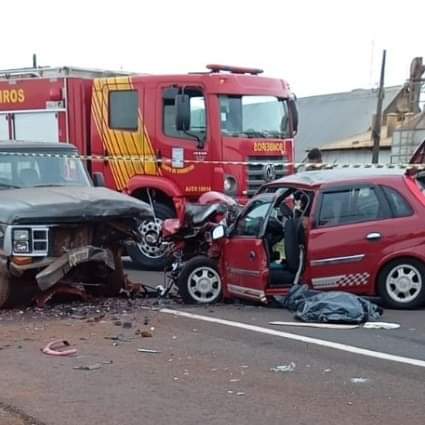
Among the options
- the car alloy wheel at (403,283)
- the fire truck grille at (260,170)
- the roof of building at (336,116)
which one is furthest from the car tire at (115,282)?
the roof of building at (336,116)

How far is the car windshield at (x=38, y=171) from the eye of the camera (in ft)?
35.2

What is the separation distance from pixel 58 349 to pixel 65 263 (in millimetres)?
1798

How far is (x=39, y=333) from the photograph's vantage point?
8.52m

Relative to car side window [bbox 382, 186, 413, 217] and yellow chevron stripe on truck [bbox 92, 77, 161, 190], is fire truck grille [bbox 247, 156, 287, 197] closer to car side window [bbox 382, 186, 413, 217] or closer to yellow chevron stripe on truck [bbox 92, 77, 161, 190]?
yellow chevron stripe on truck [bbox 92, 77, 161, 190]

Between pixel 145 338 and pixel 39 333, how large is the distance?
3.62ft

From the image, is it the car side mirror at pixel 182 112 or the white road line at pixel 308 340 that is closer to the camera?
the white road line at pixel 308 340

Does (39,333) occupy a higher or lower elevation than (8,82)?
lower

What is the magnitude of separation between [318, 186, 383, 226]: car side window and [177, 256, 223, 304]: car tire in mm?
1461

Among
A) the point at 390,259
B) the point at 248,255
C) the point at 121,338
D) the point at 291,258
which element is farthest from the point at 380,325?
the point at 121,338

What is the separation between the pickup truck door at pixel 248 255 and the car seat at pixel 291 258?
0.19m

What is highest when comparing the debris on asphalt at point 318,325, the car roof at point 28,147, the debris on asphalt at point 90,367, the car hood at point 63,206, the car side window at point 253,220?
the car roof at point 28,147

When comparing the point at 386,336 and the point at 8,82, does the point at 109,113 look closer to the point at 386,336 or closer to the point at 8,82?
the point at 8,82

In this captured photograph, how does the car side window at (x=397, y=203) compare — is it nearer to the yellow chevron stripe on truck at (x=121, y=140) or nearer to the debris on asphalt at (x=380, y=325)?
the debris on asphalt at (x=380, y=325)

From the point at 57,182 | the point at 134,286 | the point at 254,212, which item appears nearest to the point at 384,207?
the point at 254,212
